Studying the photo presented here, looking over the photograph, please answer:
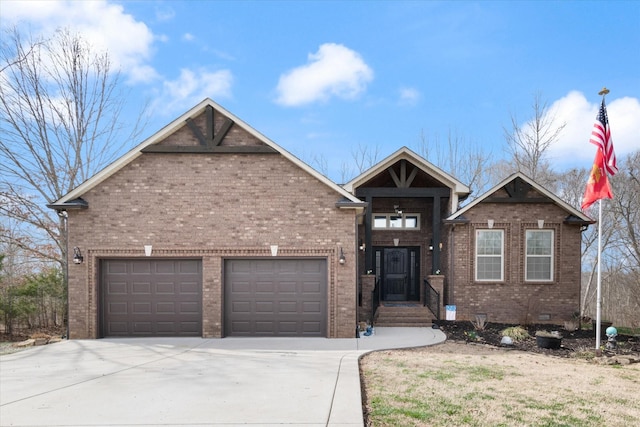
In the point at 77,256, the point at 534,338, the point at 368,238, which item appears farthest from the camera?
the point at 368,238

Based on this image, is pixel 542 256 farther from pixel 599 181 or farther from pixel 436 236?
pixel 599 181

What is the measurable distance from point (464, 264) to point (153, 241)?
988cm

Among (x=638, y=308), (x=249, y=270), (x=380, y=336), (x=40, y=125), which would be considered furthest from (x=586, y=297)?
Answer: (x=40, y=125)

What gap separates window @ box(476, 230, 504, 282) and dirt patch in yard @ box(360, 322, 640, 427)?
3.89 metres

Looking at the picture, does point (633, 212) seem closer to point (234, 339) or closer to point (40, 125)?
point (234, 339)

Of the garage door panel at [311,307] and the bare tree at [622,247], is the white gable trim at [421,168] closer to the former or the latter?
the garage door panel at [311,307]

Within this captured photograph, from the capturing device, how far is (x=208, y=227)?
10.0 metres

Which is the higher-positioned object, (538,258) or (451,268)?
(538,258)

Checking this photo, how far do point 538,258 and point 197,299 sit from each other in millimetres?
11252

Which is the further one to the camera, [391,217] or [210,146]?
[391,217]

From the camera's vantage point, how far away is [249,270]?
33.6 feet

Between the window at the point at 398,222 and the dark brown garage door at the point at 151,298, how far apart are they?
7.58m

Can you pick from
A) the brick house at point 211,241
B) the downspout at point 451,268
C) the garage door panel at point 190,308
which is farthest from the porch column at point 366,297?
the garage door panel at point 190,308

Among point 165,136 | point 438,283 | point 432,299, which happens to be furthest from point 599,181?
point 165,136
